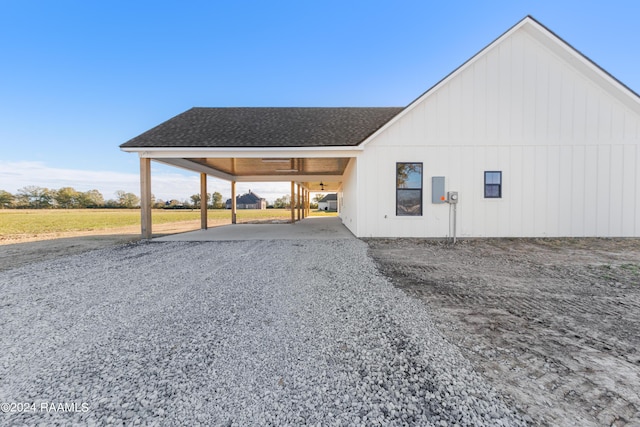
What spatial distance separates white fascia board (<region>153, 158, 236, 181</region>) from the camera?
10.7 meters

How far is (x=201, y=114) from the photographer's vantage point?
12273mm

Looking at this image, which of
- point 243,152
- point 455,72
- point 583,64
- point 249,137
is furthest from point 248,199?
point 583,64

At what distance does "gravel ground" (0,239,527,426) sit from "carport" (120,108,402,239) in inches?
218

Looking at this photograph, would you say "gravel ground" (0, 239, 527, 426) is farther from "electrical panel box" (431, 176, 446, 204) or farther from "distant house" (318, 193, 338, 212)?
"distant house" (318, 193, 338, 212)

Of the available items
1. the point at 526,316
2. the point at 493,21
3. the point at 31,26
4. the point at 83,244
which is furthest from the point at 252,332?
the point at 31,26

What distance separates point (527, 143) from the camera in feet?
27.2

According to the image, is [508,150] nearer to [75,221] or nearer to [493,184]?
[493,184]

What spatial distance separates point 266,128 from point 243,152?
6.99 ft

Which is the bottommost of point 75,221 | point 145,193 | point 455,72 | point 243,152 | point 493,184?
point 75,221

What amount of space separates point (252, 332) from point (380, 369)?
4.51ft

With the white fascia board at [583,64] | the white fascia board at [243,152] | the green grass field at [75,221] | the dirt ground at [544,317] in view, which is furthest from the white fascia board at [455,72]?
the green grass field at [75,221]

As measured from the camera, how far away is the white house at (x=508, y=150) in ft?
26.6

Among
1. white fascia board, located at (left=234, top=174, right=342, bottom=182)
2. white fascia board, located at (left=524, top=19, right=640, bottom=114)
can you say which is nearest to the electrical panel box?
white fascia board, located at (left=524, top=19, right=640, bottom=114)

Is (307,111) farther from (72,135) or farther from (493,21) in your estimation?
(72,135)
